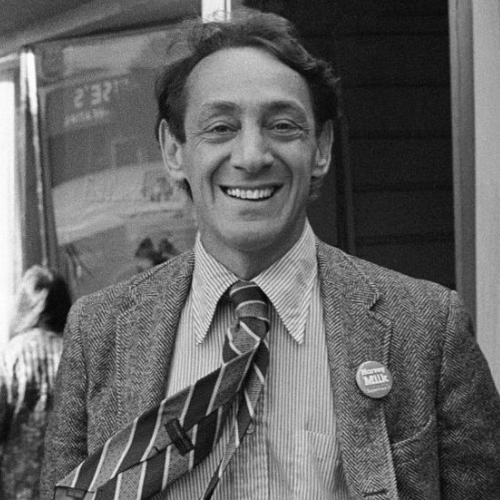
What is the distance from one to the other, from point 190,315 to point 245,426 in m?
0.33

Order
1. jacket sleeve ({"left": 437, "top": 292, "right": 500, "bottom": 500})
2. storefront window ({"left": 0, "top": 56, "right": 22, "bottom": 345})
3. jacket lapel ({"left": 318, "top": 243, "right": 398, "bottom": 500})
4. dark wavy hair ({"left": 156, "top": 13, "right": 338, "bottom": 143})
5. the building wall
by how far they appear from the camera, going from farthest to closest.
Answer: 1. storefront window ({"left": 0, "top": 56, "right": 22, "bottom": 345})
2. the building wall
3. dark wavy hair ({"left": 156, "top": 13, "right": 338, "bottom": 143})
4. jacket sleeve ({"left": 437, "top": 292, "right": 500, "bottom": 500})
5. jacket lapel ({"left": 318, "top": 243, "right": 398, "bottom": 500})

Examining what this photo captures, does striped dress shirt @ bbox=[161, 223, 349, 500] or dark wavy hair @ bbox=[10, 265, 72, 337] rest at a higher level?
dark wavy hair @ bbox=[10, 265, 72, 337]

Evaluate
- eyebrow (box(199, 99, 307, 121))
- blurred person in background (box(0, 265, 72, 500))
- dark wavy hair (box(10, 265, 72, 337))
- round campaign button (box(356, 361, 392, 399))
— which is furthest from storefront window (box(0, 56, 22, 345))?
round campaign button (box(356, 361, 392, 399))

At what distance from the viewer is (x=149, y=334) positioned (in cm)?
273

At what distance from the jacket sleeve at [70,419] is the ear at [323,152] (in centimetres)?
61

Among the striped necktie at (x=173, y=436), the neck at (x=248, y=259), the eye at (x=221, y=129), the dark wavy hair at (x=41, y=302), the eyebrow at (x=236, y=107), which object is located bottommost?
the striped necktie at (x=173, y=436)

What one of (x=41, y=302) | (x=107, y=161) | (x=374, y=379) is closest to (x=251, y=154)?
(x=374, y=379)

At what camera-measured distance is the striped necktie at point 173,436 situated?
2.56 m

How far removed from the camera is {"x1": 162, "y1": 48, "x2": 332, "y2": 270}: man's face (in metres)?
2.62

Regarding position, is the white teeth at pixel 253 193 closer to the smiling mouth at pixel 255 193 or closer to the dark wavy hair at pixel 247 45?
the smiling mouth at pixel 255 193

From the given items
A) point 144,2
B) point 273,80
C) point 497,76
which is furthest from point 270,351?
point 144,2

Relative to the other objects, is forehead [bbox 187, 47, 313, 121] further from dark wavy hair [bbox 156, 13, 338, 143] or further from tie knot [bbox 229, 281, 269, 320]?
tie knot [bbox 229, 281, 269, 320]

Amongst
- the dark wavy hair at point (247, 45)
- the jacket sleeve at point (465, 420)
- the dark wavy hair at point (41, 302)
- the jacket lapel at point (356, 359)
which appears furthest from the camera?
the dark wavy hair at point (41, 302)

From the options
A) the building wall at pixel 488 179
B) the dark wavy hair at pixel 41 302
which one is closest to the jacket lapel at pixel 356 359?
the building wall at pixel 488 179
